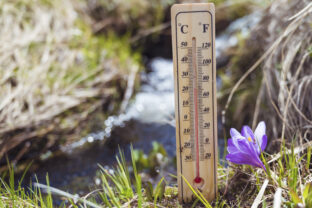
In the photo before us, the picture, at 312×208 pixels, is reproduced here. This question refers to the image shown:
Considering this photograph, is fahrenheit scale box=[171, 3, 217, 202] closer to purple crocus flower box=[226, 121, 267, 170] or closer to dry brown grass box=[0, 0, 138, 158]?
purple crocus flower box=[226, 121, 267, 170]

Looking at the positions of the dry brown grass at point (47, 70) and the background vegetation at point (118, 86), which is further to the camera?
the dry brown grass at point (47, 70)

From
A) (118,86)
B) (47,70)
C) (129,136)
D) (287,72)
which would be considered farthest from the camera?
(118,86)

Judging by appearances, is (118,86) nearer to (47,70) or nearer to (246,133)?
(47,70)

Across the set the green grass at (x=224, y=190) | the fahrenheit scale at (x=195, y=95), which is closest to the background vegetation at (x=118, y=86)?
the green grass at (x=224, y=190)

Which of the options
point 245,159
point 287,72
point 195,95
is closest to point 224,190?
point 245,159

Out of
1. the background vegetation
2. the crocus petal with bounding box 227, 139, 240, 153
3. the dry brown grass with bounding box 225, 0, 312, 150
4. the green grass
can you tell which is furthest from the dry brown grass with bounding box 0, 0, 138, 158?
the crocus petal with bounding box 227, 139, 240, 153

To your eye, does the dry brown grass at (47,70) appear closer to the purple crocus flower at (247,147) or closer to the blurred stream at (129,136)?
the blurred stream at (129,136)
